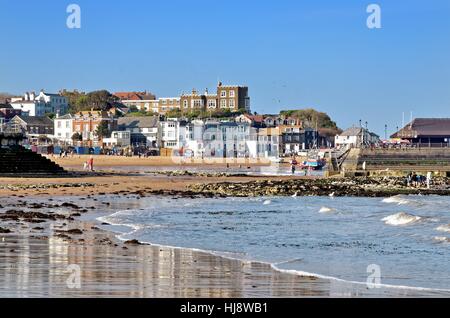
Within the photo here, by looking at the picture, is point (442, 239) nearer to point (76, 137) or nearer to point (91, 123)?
point (76, 137)

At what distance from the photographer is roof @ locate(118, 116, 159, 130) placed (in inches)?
5468

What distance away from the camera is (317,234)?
25375 millimetres

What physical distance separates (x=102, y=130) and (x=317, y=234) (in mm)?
115283

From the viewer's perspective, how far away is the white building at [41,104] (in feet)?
568

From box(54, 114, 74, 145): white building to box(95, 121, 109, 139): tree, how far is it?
5.87 m

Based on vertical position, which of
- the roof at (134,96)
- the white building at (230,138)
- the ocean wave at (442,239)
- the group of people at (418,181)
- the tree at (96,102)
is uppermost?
the roof at (134,96)

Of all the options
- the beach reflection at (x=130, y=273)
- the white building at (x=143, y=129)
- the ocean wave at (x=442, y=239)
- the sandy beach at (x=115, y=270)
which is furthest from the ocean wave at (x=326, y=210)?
the white building at (x=143, y=129)

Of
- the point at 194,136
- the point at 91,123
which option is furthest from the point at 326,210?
the point at 91,123

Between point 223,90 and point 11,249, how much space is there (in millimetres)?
140948

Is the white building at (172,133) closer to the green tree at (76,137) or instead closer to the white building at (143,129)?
the white building at (143,129)

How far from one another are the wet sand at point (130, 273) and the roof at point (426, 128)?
77.5 metres

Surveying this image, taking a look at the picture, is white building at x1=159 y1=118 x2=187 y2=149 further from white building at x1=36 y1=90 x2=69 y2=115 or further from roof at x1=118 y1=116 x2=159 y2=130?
white building at x1=36 y1=90 x2=69 y2=115

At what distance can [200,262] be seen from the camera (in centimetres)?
1838

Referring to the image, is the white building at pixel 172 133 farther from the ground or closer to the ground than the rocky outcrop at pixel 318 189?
farther from the ground
